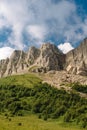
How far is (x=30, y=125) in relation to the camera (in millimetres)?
121062

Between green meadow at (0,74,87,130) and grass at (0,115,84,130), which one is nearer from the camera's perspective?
grass at (0,115,84,130)

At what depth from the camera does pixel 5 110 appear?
165625 mm

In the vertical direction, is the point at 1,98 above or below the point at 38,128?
above

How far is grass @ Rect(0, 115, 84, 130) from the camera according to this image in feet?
366

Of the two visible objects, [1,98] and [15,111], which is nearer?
[15,111]

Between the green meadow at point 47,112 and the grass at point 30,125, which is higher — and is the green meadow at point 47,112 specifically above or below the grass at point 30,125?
above

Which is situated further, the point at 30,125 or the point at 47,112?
the point at 47,112

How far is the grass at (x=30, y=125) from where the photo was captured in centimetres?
11149

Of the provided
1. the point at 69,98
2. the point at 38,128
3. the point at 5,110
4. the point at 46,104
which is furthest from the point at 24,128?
the point at 69,98

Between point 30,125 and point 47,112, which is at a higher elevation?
point 47,112

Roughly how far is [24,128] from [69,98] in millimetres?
86741

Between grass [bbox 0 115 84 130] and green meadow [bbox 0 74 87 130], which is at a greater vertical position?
green meadow [bbox 0 74 87 130]

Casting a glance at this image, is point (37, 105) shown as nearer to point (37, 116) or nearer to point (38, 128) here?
point (37, 116)

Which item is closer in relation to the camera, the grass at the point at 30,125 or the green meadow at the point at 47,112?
the grass at the point at 30,125
